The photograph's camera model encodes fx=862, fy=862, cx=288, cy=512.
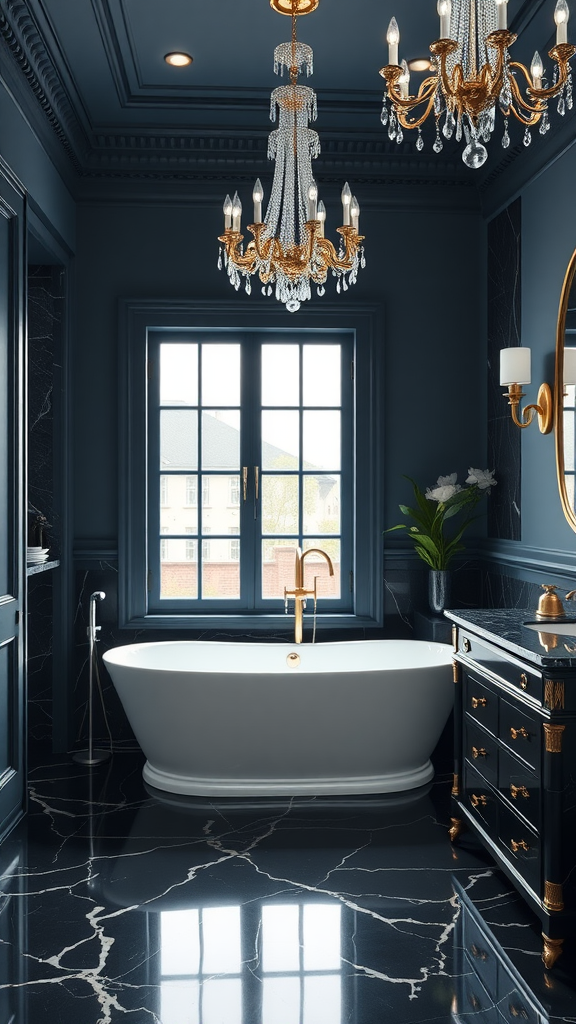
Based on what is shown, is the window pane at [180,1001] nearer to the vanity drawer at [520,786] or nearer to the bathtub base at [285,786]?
the vanity drawer at [520,786]

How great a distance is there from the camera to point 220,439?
176 inches

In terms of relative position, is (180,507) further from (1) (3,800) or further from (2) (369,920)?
(2) (369,920)

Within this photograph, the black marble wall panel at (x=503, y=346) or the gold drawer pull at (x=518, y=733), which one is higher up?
the black marble wall panel at (x=503, y=346)

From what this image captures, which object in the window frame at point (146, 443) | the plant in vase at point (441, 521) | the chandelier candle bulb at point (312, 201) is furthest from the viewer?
the window frame at point (146, 443)

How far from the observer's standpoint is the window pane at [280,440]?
14.7ft

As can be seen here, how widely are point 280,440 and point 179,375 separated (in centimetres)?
62

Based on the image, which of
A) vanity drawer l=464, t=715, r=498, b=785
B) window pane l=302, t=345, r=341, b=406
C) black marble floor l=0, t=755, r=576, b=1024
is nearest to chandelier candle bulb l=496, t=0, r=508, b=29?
vanity drawer l=464, t=715, r=498, b=785

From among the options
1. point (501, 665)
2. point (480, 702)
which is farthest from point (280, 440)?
point (501, 665)

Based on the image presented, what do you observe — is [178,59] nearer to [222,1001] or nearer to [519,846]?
[519,846]

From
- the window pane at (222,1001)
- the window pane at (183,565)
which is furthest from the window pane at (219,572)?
the window pane at (222,1001)

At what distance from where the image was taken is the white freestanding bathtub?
3406mm

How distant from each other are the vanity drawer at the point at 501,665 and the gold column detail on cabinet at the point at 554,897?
47cm

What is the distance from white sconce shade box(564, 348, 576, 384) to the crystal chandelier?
90 cm

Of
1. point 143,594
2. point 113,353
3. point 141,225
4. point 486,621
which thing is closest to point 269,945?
point 486,621
